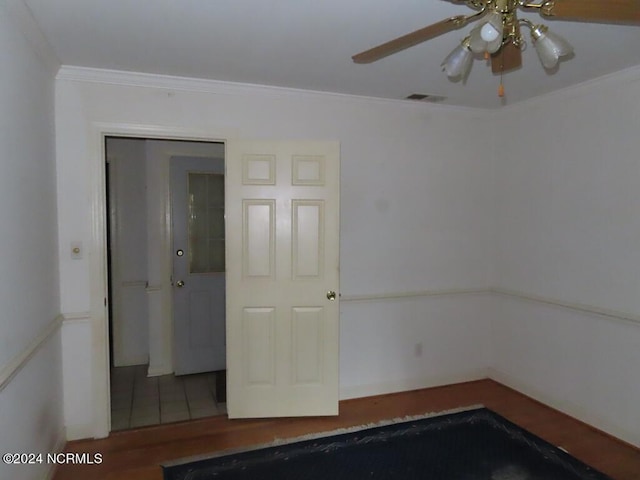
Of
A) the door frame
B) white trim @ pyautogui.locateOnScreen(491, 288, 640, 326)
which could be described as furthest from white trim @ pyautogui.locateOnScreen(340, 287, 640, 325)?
the door frame

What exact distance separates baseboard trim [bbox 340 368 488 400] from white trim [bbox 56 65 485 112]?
232cm

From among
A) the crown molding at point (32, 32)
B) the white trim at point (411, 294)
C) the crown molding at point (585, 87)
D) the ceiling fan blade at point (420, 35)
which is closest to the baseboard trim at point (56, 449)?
the white trim at point (411, 294)

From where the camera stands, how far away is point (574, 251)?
3256 mm

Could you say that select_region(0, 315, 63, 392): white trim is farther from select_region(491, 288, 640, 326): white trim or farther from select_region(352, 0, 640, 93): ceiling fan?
select_region(491, 288, 640, 326): white trim

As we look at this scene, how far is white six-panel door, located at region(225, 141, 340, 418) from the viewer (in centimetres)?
314

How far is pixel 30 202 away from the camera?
2.20 metres

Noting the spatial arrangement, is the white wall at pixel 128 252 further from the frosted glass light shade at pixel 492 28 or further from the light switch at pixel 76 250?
the frosted glass light shade at pixel 492 28

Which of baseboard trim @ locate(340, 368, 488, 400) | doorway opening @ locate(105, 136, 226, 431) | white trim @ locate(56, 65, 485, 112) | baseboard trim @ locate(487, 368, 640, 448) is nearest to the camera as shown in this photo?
white trim @ locate(56, 65, 485, 112)

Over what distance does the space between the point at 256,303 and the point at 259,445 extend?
0.94 meters

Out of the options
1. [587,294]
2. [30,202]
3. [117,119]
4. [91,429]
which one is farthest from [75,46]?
[587,294]

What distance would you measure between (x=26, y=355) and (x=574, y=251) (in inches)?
138

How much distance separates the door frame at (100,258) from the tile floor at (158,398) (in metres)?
0.27

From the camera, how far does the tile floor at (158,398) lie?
129 inches

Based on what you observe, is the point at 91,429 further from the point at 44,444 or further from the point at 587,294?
the point at 587,294
